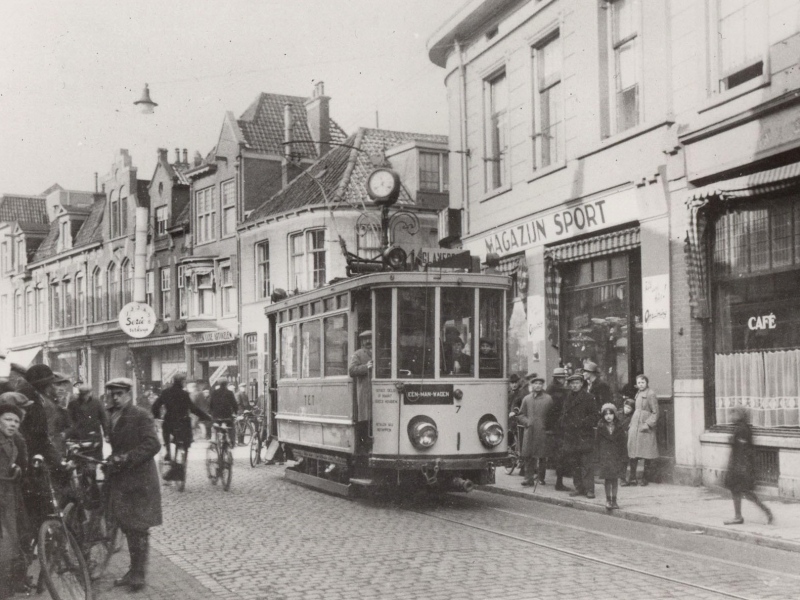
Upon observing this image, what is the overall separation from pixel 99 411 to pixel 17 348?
50750 millimetres

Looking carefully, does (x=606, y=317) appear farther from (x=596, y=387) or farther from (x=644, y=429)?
(x=644, y=429)

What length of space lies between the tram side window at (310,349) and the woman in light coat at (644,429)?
4.63 meters

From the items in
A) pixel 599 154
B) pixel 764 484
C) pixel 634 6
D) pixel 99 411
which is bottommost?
pixel 764 484

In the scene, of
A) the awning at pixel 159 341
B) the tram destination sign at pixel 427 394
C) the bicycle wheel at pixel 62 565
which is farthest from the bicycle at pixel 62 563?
the awning at pixel 159 341

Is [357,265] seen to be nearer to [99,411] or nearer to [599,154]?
[99,411]

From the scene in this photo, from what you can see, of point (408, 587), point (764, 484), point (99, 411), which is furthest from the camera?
point (764, 484)

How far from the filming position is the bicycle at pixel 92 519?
7441mm

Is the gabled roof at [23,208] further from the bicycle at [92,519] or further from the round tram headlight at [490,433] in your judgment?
the bicycle at [92,519]

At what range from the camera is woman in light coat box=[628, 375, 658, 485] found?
1390 cm

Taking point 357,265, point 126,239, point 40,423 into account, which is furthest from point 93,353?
point 40,423

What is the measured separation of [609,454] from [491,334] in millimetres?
2109

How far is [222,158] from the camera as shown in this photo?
36875 mm

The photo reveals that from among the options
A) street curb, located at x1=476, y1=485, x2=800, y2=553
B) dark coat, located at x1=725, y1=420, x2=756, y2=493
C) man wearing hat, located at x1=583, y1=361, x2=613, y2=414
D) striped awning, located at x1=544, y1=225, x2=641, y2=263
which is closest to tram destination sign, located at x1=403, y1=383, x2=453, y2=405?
street curb, located at x1=476, y1=485, x2=800, y2=553

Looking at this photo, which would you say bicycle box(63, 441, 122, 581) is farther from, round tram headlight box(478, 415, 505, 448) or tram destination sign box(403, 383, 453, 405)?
round tram headlight box(478, 415, 505, 448)
